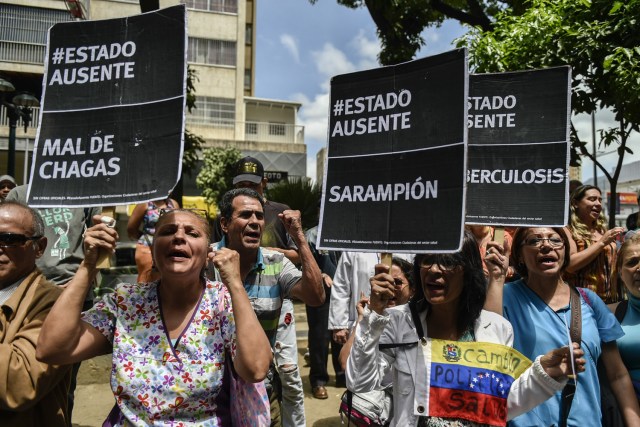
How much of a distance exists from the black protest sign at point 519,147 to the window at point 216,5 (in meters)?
31.8

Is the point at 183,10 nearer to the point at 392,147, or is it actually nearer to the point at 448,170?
the point at 392,147

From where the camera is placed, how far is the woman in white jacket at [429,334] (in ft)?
7.06

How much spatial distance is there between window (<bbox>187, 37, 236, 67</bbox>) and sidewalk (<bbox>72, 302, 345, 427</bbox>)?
1113 inches

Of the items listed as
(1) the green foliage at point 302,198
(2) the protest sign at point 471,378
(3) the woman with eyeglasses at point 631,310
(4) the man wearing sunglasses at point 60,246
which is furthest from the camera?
(1) the green foliage at point 302,198

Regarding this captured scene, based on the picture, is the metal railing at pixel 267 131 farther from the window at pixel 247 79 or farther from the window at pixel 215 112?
the window at pixel 247 79

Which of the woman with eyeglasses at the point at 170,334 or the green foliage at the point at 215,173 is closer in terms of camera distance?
the woman with eyeglasses at the point at 170,334

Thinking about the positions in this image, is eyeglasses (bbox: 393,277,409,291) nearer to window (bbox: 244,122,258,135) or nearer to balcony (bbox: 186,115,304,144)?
balcony (bbox: 186,115,304,144)

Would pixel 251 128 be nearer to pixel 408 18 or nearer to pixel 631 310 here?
pixel 408 18

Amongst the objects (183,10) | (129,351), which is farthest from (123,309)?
(183,10)

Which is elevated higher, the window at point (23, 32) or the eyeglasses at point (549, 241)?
the window at point (23, 32)

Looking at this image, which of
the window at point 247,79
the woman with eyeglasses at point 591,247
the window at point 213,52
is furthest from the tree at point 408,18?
the window at point 247,79

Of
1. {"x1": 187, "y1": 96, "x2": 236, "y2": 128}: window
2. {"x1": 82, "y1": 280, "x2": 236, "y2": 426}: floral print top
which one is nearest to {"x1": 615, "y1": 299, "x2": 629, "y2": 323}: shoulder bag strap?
{"x1": 82, "y1": 280, "x2": 236, "y2": 426}: floral print top

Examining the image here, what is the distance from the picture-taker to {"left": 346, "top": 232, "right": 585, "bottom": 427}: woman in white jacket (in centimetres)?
215

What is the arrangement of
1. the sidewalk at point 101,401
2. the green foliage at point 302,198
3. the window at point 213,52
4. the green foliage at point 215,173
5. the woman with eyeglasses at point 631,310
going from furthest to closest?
the window at point 213,52, the green foliage at point 215,173, the green foliage at point 302,198, the sidewalk at point 101,401, the woman with eyeglasses at point 631,310
